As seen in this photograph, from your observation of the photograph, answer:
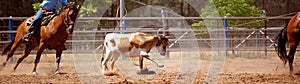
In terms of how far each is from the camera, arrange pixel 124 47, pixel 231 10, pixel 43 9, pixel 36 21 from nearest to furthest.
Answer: pixel 124 47 < pixel 36 21 < pixel 43 9 < pixel 231 10

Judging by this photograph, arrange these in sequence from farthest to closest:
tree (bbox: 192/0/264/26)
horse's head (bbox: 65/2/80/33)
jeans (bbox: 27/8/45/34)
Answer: tree (bbox: 192/0/264/26) → jeans (bbox: 27/8/45/34) → horse's head (bbox: 65/2/80/33)

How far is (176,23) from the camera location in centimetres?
1598

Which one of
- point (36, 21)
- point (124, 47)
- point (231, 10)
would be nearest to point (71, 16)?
point (36, 21)

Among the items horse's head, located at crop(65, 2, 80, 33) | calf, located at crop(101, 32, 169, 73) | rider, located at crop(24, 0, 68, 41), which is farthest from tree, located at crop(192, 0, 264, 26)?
horse's head, located at crop(65, 2, 80, 33)

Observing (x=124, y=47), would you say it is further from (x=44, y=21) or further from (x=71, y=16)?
(x=44, y=21)

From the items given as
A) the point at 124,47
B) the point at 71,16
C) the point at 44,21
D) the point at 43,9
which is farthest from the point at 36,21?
the point at 124,47

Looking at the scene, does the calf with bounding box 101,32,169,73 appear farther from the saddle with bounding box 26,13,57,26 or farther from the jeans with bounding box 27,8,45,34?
the jeans with bounding box 27,8,45,34

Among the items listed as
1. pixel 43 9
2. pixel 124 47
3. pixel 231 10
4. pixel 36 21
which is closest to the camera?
pixel 124 47

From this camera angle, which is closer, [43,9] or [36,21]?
[36,21]

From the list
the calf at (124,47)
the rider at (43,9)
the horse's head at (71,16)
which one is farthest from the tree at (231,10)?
the horse's head at (71,16)

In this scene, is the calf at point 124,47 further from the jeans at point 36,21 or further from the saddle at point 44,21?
the jeans at point 36,21

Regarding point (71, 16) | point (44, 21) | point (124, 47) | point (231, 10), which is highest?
point (71, 16)

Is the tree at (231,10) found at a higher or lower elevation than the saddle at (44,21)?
lower

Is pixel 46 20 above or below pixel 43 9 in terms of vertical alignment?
below
